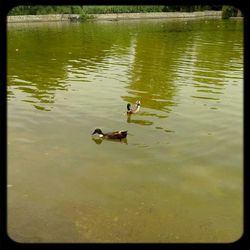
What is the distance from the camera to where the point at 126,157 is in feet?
34.5

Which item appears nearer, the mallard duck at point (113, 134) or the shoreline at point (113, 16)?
the mallard duck at point (113, 134)

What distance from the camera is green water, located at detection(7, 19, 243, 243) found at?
7.27 metres

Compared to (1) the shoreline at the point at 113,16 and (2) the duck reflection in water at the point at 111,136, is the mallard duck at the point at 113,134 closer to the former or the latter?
(2) the duck reflection in water at the point at 111,136

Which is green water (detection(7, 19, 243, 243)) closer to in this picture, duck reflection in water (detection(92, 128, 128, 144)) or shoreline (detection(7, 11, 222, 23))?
duck reflection in water (detection(92, 128, 128, 144))

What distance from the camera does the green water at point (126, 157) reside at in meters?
7.27

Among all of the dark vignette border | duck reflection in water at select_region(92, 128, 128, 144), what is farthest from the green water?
the dark vignette border

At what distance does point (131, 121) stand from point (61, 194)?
5.60m
